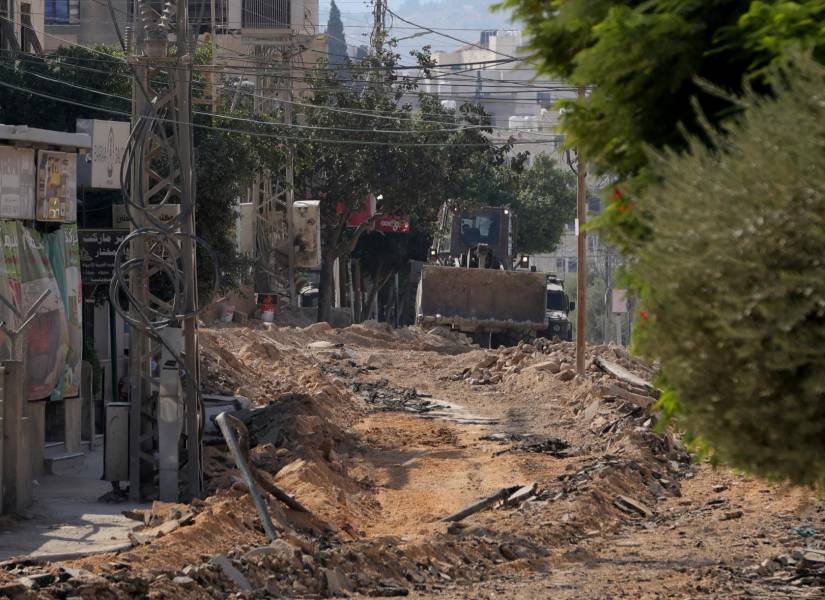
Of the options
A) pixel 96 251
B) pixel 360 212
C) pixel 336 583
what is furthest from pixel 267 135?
pixel 336 583

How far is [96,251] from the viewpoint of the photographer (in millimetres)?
19594

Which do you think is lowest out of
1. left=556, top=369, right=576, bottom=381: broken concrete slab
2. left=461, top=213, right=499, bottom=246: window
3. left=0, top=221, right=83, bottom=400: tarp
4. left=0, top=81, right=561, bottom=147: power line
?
left=556, top=369, right=576, bottom=381: broken concrete slab

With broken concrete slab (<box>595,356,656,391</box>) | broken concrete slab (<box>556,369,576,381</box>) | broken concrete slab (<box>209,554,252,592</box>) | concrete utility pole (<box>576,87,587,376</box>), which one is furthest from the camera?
broken concrete slab (<box>556,369,576,381</box>)

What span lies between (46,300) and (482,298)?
22.9 metres

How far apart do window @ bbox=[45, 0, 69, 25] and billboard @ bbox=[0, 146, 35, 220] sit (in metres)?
45.0

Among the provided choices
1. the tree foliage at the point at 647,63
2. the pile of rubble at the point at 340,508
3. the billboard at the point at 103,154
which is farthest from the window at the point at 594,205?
the billboard at the point at 103,154

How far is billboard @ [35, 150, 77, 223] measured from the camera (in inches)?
684

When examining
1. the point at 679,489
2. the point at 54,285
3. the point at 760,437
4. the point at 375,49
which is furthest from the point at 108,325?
the point at 375,49

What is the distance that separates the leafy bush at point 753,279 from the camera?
15.9ft

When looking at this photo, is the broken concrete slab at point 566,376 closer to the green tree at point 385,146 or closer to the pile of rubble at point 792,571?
the pile of rubble at point 792,571

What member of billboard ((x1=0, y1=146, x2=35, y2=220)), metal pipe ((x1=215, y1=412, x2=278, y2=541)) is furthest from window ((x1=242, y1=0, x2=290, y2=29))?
metal pipe ((x1=215, y1=412, x2=278, y2=541))

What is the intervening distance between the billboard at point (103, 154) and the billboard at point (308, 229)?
73.4 feet

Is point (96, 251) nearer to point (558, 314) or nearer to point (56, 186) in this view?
point (56, 186)

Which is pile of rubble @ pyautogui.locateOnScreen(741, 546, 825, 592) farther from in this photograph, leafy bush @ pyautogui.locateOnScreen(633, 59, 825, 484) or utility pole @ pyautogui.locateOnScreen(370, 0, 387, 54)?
utility pole @ pyautogui.locateOnScreen(370, 0, 387, 54)
